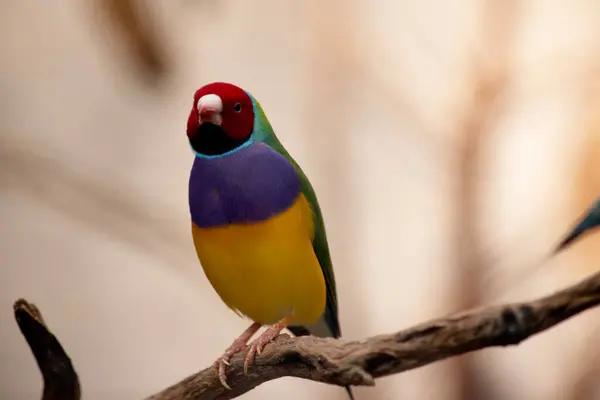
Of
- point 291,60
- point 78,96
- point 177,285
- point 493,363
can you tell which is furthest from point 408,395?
point 78,96

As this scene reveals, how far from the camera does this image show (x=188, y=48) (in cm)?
107

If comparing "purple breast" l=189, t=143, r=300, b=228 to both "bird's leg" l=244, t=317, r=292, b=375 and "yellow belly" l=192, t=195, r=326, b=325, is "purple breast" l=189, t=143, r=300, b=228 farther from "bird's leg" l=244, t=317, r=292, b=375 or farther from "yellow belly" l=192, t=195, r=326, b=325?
"bird's leg" l=244, t=317, r=292, b=375

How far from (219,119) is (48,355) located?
0.31 metres

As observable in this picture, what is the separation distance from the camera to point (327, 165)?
3.41ft

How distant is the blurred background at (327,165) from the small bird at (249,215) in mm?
310

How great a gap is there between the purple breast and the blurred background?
375 mm

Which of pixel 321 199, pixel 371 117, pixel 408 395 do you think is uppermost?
pixel 371 117

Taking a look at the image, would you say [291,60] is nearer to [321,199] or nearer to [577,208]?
[321,199]

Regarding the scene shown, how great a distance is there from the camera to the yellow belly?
0.64 meters

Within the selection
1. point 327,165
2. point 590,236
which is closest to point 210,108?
point 327,165

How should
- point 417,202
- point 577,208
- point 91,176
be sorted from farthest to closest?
point 91,176
point 417,202
point 577,208

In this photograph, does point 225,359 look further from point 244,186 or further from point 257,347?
point 244,186

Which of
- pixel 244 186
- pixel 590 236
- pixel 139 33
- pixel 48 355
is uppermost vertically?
pixel 139 33

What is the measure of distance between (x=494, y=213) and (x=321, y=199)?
0.92 ft
